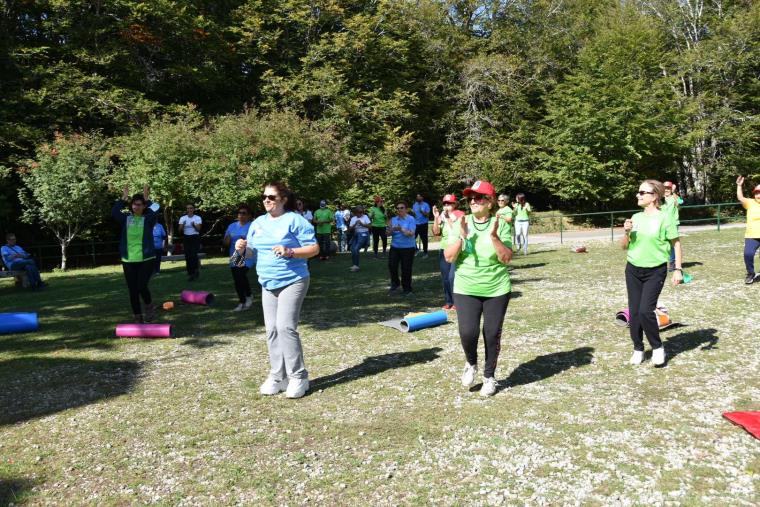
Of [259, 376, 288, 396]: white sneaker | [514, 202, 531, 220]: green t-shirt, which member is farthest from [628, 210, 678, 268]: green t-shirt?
[514, 202, 531, 220]: green t-shirt

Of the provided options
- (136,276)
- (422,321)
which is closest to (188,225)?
(136,276)

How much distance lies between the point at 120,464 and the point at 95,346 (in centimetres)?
391

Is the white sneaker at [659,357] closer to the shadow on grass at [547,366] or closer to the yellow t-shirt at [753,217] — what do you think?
the shadow on grass at [547,366]

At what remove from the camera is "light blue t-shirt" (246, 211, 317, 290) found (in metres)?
5.14

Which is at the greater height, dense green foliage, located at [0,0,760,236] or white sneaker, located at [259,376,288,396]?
dense green foliage, located at [0,0,760,236]

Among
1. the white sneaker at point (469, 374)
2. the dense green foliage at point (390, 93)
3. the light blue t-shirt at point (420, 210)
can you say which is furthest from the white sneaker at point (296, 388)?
the dense green foliage at point (390, 93)

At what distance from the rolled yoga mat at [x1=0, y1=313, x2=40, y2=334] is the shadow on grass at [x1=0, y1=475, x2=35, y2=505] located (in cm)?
543

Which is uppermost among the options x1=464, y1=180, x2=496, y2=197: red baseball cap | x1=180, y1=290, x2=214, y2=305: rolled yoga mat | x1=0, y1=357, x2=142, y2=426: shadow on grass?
x1=464, y1=180, x2=496, y2=197: red baseball cap

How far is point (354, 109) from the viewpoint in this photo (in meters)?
30.2

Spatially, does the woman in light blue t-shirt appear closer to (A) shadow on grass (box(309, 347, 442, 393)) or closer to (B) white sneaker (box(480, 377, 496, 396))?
(A) shadow on grass (box(309, 347, 442, 393))

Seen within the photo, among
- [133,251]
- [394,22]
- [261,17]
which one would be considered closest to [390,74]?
[394,22]

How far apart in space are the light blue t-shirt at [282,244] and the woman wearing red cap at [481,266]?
1326 mm

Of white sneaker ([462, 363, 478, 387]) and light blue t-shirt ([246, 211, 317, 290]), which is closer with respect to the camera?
light blue t-shirt ([246, 211, 317, 290])

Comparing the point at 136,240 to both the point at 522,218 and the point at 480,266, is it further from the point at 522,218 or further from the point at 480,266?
the point at 522,218
